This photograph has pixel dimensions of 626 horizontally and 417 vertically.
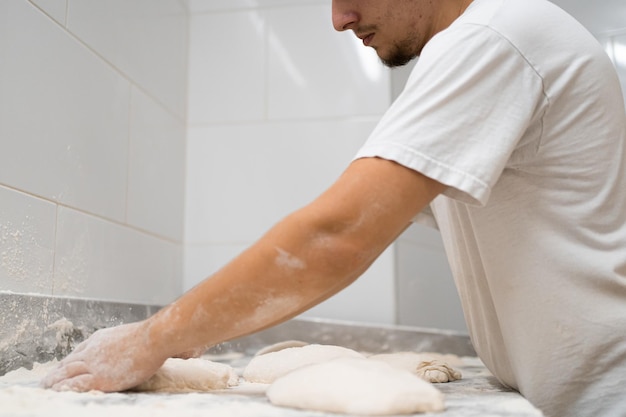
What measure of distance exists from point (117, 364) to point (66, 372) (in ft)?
0.26

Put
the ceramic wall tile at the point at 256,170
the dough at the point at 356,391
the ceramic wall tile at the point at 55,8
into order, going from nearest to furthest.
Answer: the dough at the point at 356,391, the ceramic wall tile at the point at 55,8, the ceramic wall tile at the point at 256,170

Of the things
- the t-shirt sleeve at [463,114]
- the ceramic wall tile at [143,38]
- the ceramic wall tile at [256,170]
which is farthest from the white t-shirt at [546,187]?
the ceramic wall tile at [256,170]

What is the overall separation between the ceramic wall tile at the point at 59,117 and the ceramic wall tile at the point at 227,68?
48 cm

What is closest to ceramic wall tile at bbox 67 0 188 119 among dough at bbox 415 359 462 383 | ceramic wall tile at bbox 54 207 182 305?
ceramic wall tile at bbox 54 207 182 305

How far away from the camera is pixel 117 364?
79cm

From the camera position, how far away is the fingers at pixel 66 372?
2.66ft

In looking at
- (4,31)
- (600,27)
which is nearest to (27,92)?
(4,31)

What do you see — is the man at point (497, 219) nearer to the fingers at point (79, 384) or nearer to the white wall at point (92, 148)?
the fingers at point (79, 384)

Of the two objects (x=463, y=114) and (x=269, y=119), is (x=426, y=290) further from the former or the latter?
(x=463, y=114)

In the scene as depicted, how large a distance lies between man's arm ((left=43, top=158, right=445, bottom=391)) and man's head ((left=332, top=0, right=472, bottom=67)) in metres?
0.41

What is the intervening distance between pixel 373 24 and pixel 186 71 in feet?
3.72

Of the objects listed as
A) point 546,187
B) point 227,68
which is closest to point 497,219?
point 546,187

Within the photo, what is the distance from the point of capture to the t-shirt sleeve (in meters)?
0.74

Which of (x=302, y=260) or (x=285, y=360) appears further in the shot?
(x=285, y=360)
